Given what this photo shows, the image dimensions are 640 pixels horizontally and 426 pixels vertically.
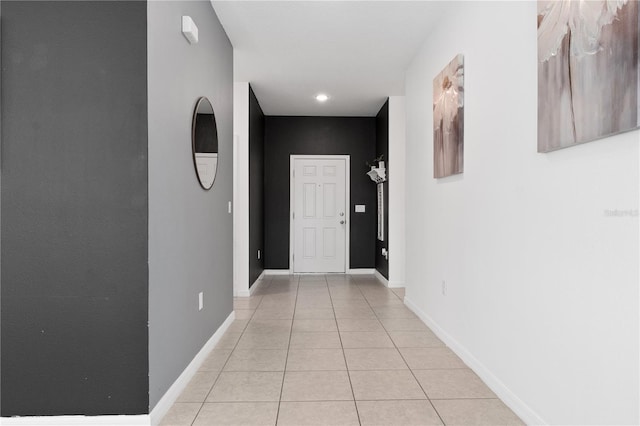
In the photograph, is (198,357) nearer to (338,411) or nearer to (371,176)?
(338,411)

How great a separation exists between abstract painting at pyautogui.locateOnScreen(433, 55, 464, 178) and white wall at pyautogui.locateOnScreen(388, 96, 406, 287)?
7.80ft

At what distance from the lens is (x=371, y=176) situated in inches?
269

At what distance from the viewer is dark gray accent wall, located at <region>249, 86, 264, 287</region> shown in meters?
5.63

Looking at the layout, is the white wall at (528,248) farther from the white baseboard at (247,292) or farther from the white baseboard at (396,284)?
the white baseboard at (247,292)

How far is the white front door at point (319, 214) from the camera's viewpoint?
728 centimetres

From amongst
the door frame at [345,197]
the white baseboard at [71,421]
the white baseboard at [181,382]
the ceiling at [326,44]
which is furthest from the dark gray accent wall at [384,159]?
the white baseboard at [71,421]

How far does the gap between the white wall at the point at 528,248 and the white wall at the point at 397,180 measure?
236cm

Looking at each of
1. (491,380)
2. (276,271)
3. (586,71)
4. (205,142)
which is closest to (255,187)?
(276,271)

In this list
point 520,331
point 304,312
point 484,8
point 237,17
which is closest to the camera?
point 520,331

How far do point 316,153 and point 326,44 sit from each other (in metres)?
3.20

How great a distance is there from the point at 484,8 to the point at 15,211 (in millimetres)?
2829

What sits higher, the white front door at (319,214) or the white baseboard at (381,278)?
the white front door at (319,214)

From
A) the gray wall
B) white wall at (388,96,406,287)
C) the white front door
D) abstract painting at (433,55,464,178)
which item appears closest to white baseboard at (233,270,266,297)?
the white front door

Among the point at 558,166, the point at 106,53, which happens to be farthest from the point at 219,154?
the point at 558,166
